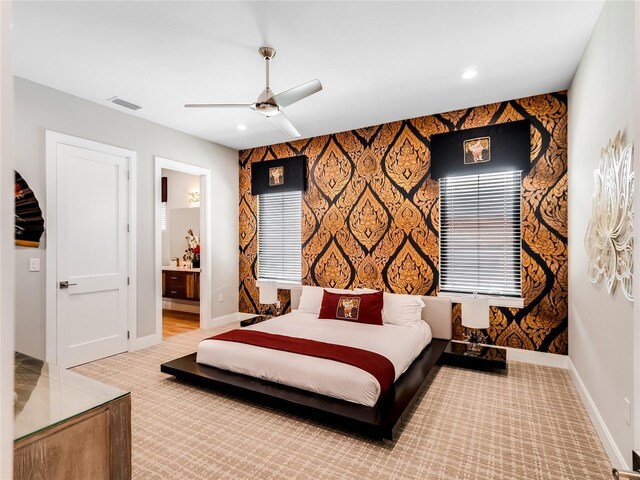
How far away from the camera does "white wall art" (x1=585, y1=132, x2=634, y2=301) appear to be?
71.9 inches

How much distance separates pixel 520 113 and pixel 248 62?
3.11m

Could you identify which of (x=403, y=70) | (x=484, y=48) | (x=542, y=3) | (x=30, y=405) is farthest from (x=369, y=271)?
(x=30, y=405)

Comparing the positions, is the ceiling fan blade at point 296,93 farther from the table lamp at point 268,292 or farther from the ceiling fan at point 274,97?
the table lamp at point 268,292

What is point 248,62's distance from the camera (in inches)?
121

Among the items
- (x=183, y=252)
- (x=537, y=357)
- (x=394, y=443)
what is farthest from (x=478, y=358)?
(x=183, y=252)

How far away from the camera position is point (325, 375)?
8.66ft

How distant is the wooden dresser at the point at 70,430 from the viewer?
116cm

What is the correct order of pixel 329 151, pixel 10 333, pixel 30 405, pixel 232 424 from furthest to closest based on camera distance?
1. pixel 329 151
2. pixel 232 424
3. pixel 30 405
4. pixel 10 333

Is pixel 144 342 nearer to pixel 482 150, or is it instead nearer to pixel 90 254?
pixel 90 254

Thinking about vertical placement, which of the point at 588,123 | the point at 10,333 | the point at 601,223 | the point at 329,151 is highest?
the point at 329,151

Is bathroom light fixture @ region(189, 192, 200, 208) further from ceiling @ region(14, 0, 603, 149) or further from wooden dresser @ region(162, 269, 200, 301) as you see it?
ceiling @ region(14, 0, 603, 149)

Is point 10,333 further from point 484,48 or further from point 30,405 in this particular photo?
point 484,48

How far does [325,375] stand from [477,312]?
2.05m

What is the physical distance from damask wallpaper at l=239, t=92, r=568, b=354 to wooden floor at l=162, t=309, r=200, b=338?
1006mm
